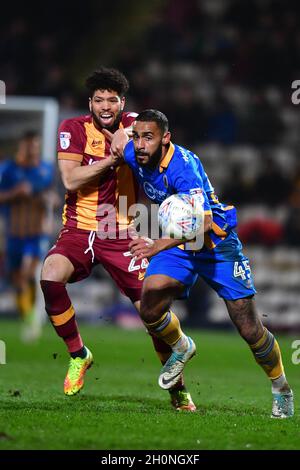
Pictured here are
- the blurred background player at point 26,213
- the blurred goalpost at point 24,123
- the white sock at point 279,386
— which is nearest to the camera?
the white sock at point 279,386

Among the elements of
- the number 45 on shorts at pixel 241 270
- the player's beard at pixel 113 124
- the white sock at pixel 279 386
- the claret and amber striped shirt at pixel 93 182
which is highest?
the player's beard at pixel 113 124

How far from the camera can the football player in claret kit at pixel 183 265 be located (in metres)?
6.59

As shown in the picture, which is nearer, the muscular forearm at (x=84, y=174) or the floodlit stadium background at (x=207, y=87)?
the muscular forearm at (x=84, y=174)

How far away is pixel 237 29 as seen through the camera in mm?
21047

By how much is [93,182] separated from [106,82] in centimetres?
75

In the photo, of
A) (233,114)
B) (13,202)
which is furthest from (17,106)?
(233,114)

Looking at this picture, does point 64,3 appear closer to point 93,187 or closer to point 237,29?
point 237,29

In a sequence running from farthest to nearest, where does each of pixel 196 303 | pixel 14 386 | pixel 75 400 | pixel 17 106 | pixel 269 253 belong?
pixel 269 253 → pixel 196 303 → pixel 17 106 → pixel 14 386 → pixel 75 400

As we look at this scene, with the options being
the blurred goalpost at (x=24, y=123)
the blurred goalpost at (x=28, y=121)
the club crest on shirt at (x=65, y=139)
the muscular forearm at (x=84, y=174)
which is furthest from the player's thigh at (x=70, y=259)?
the blurred goalpost at (x=28, y=121)

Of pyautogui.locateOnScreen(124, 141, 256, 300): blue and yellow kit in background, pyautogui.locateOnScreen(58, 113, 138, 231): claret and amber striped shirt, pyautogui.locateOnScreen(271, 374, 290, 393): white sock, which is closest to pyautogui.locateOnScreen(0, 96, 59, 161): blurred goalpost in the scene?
pyautogui.locateOnScreen(58, 113, 138, 231): claret and amber striped shirt

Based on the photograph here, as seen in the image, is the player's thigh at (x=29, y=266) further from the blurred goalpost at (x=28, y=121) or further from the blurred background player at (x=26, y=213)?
the blurred goalpost at (x=28, y=121)

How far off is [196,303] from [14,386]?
821 cm

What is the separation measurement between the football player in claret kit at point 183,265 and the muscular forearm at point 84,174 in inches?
7.4

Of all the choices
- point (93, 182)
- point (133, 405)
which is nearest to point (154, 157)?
point (93, 182)
